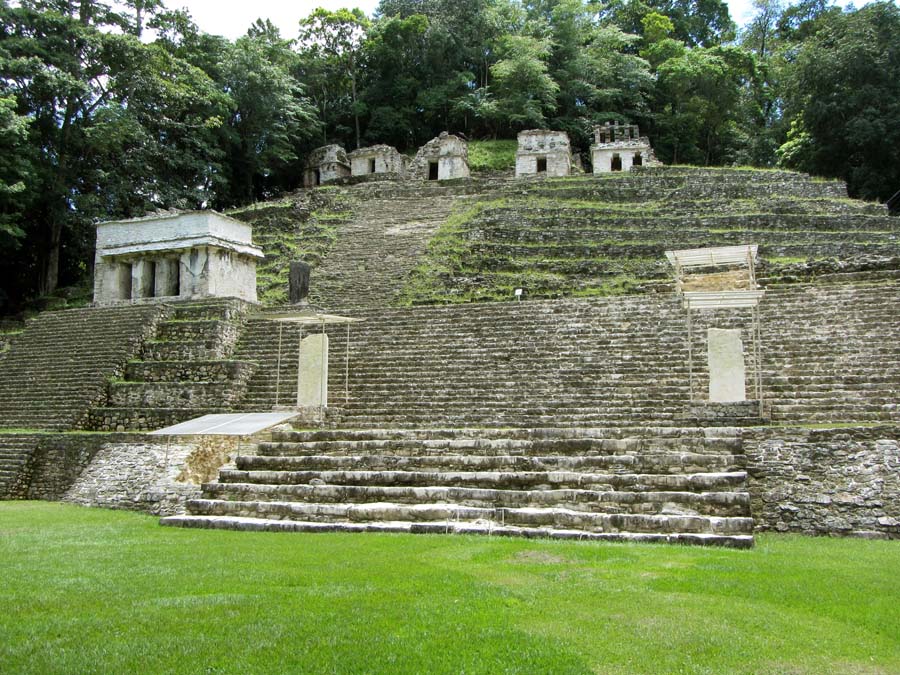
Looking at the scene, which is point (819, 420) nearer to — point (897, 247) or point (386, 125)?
point (897, 247)

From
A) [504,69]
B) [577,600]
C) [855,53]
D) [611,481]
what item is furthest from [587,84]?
[577,600]

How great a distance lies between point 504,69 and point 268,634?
39534 millimetres

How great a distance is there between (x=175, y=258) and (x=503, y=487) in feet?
46.2

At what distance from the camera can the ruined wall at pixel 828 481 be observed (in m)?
8.68

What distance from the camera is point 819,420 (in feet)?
37.5

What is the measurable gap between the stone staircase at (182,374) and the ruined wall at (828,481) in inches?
380

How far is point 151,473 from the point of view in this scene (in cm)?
1212

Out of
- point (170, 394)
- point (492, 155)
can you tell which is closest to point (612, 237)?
point (170, 394)

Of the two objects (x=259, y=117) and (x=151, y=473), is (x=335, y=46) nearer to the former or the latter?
(x=259, y=117)

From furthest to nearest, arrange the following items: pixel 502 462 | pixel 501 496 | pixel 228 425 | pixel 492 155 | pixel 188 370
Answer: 1. pixel 492 155
2. pixel 188 370
3. pixel 228 425
4. pixel 502 462
5. pixel 501 496

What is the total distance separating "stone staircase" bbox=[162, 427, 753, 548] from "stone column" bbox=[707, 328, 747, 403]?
132 cm

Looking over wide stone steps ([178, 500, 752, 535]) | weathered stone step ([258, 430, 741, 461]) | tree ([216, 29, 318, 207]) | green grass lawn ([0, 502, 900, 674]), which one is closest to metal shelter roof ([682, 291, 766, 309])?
weathered stone step ([258, 430, 741, 461])

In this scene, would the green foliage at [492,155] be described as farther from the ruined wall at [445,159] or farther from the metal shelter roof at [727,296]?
the metal shelter roof at [727,296]

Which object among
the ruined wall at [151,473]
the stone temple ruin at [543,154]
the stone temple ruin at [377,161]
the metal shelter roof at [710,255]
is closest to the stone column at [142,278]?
the ruined wall at [151,473]
